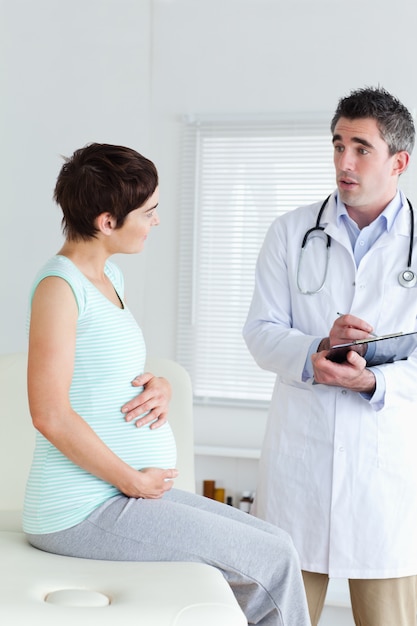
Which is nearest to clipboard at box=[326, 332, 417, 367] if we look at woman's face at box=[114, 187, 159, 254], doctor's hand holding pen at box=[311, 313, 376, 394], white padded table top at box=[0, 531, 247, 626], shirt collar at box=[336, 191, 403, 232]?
doctor's hand holding pen at box=[311, 313, 376, 394]

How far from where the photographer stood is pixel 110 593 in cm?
129

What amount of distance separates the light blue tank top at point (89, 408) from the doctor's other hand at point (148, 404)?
13mm

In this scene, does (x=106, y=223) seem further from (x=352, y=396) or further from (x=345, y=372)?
(x=352, y=396)

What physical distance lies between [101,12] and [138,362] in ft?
8.23

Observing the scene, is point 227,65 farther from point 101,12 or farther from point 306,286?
point 306,286

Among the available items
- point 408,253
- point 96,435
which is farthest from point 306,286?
point 96,435

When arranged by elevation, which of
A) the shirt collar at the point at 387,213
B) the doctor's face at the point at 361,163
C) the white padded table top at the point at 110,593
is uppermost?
the doctor's face at the point at 361,163

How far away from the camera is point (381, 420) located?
6.53 ft

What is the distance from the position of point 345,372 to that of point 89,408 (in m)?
0.64

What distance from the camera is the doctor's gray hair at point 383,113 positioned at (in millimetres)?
2029

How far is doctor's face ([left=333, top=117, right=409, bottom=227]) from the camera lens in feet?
6.63

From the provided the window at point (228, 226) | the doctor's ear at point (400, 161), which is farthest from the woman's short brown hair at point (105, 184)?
the window at point (228, 226)

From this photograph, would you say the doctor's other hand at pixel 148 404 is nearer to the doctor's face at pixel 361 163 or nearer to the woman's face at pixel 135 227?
the woman's face at pixel 135 227

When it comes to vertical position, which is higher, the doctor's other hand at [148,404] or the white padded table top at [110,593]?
the doctor's other hand at [148,404]
